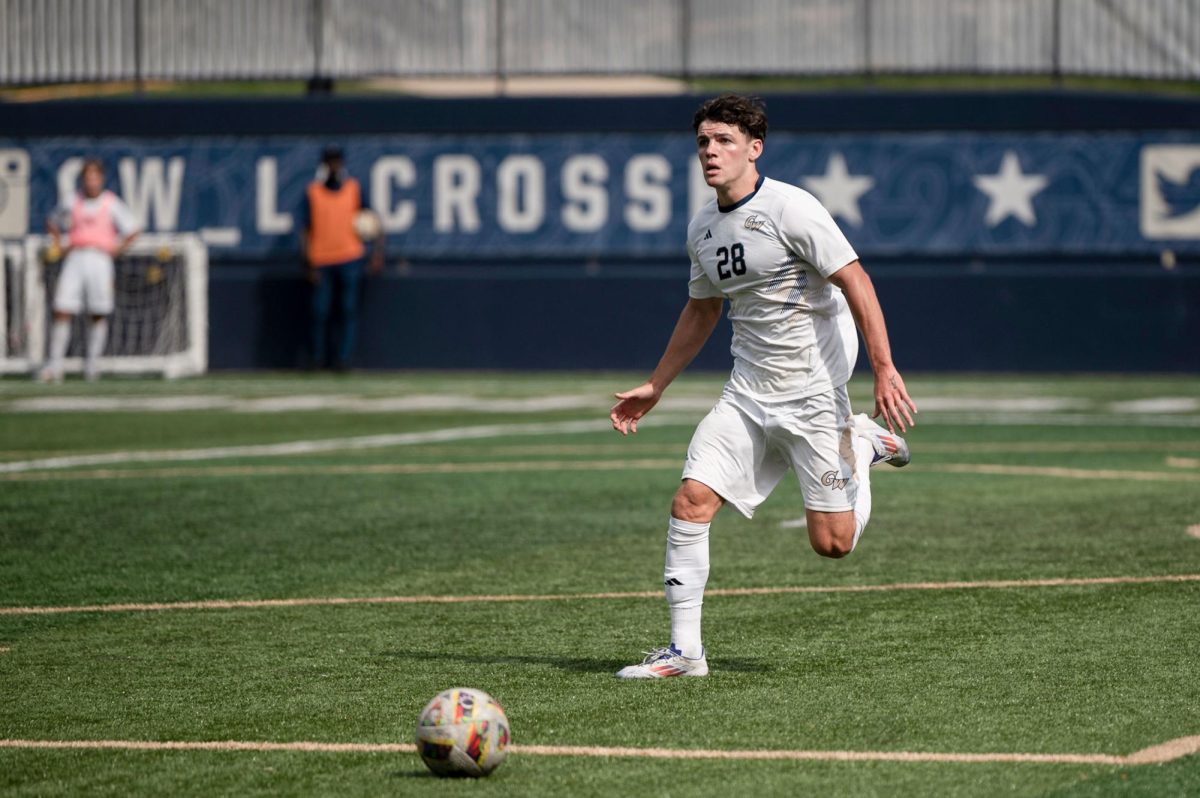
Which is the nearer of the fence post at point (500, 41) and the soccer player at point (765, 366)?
the soccer player at point (765, 366)

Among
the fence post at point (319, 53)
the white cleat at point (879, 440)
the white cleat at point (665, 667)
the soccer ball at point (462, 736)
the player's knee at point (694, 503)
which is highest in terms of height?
the fence post at point (319, 53)

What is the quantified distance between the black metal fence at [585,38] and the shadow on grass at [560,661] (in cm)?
1655

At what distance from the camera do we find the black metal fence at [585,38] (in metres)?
22.1

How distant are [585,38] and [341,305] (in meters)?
4.28

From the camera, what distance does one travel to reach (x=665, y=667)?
6.34m

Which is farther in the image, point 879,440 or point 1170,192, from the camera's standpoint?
point 1170,192

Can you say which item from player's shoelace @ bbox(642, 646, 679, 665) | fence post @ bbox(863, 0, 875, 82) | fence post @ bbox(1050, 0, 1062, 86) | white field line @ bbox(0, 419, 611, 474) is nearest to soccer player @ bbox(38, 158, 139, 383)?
white field line @ bbox(0, 419, 611, 474)

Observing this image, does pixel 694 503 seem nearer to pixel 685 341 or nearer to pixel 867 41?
pixel 685 341

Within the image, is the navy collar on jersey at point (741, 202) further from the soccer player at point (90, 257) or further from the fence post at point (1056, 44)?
the fence post at point (1056, 44)

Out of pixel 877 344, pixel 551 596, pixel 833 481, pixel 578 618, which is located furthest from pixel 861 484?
pixel 551 596

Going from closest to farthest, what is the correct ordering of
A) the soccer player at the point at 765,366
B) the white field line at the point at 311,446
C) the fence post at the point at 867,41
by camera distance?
the soccer player at the point at 765,366, the white field line at the point at 311,446, the fence post at the point at 867,41

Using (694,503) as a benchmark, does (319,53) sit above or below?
above

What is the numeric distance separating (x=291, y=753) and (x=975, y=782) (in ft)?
6.10

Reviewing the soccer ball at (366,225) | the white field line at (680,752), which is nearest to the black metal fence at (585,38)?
the soccer ball at (366,225)
